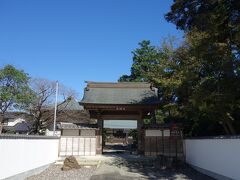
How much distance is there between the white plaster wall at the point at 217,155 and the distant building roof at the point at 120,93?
6250 millimetres

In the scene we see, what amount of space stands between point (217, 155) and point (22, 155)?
806 cm

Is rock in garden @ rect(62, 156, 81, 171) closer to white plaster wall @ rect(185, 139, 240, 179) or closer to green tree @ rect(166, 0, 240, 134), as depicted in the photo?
white plaster wall @ rect(185, 139, 240, 179)

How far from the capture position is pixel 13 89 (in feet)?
94.8

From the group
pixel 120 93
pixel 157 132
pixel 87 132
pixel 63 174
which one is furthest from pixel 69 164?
pixel 120 93

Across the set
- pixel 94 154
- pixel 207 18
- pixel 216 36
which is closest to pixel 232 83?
pixel 216 36

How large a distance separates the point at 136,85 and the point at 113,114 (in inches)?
146

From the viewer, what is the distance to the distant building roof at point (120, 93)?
23.1 meters

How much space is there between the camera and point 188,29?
55.8 ft

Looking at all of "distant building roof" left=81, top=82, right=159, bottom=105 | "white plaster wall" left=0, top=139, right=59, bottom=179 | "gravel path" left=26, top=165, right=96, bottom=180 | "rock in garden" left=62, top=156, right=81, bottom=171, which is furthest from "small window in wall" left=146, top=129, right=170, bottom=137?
"white plaster wall" left=0, top=139, right=59, bottom=179

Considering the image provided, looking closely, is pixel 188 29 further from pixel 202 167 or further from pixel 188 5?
pixel 202 167

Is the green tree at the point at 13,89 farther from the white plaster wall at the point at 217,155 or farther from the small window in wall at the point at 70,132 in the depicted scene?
the white plaster wall at the point at 217,155

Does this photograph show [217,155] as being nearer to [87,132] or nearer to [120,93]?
[87,132]

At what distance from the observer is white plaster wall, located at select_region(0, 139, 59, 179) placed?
10.5 m

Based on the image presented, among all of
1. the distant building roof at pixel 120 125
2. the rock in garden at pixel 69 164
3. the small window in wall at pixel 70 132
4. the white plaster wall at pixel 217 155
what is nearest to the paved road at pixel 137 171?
the white plaster wall at pixel 217 155
